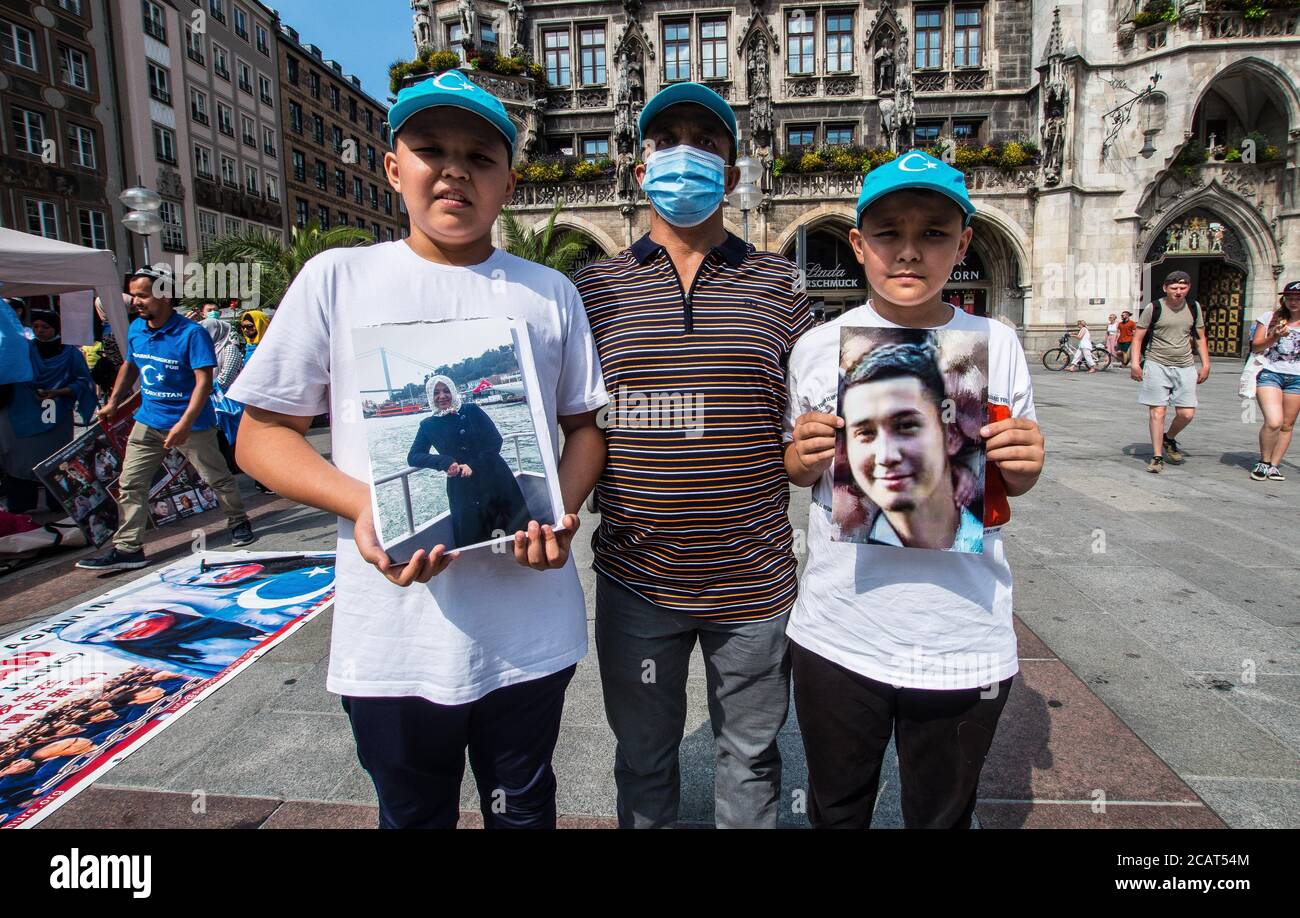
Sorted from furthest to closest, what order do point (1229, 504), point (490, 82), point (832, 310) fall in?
point (832, 310), point (490, 82), point (1229, 504)

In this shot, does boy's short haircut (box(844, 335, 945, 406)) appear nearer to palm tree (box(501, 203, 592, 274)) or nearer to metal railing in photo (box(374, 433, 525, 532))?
metal railing in photo (box(374, 433, 525, 532))

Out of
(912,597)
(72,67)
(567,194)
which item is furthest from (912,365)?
(72,67)

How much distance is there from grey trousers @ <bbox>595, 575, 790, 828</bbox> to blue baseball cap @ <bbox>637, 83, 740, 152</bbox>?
135 centimetres

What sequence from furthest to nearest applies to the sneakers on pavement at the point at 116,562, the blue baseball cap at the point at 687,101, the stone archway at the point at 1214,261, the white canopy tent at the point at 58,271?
the stone archway at the point at 1214,261 → the white canopy tent at the point at 58,271 → the sneakers on pavement at the point at 116,562 → the blue baseball cap at the point at 687,101

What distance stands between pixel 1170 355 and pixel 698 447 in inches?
311

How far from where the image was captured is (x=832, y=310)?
28.4 meters

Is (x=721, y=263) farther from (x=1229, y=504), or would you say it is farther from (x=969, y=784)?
(x=1229, y=504)

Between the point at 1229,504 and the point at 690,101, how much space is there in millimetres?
6688

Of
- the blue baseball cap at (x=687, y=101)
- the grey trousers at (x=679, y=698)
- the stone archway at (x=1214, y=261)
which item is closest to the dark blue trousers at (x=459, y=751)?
the grey trousers at (x=679, y=698)

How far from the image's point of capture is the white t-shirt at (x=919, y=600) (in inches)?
64.1

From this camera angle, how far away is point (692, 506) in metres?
1.81

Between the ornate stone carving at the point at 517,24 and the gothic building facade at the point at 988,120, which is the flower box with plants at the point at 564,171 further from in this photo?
the ornate stone carving at the point at 517,24
